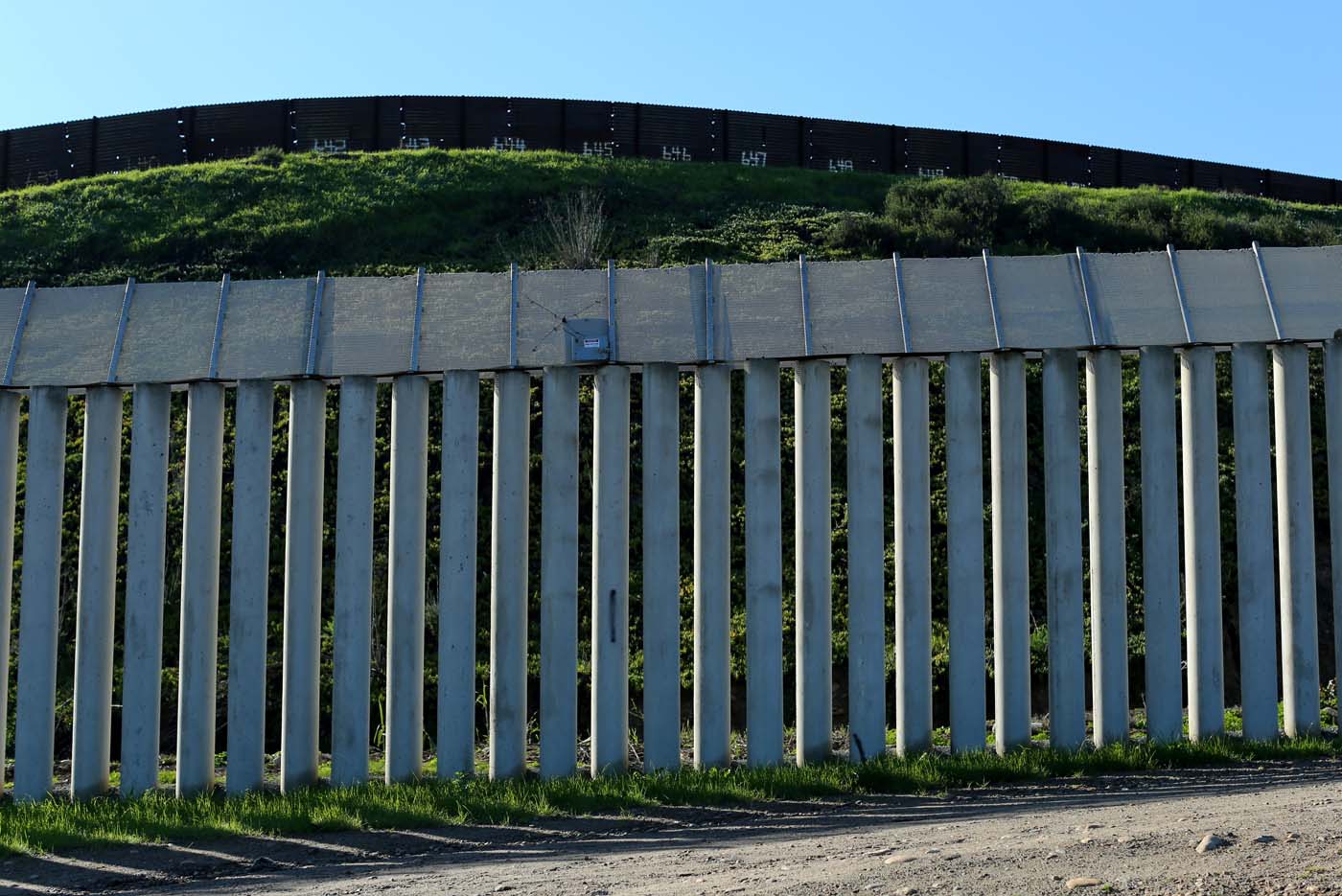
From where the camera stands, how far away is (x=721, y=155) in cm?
3369

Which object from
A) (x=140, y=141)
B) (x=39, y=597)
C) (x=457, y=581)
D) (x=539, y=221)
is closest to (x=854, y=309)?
(x=457, y=581)

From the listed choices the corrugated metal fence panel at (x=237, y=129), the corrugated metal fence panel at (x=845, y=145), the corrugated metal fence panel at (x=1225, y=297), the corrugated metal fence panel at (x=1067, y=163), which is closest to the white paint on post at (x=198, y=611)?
the corrugated metal fence panel at (x=1225, y=297)

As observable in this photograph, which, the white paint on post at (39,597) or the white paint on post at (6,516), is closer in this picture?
the white paint on post at (39,597)

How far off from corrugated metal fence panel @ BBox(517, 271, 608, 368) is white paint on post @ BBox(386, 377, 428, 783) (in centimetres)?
83

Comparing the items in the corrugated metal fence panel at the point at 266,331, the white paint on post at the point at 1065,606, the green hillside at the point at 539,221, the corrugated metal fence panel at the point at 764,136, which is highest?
the corrugated metal fence panel at the point at 764,136

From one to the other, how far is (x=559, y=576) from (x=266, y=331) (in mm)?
2862

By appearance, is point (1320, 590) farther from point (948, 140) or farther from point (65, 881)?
point (948, 140)

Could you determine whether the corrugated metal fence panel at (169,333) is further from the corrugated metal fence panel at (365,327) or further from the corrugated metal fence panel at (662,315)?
the corrugated metal fence panel at (662,315)

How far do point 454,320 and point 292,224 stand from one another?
1786 cm

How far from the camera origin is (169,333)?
10.3 metres

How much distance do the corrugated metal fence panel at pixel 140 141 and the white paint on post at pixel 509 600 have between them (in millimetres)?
25948

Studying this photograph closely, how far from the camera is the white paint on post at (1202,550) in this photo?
9.73m

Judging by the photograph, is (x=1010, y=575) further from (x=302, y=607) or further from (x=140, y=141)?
(x=140, y=141)

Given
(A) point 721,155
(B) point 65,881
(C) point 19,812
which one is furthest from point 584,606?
(A) point 721,155
